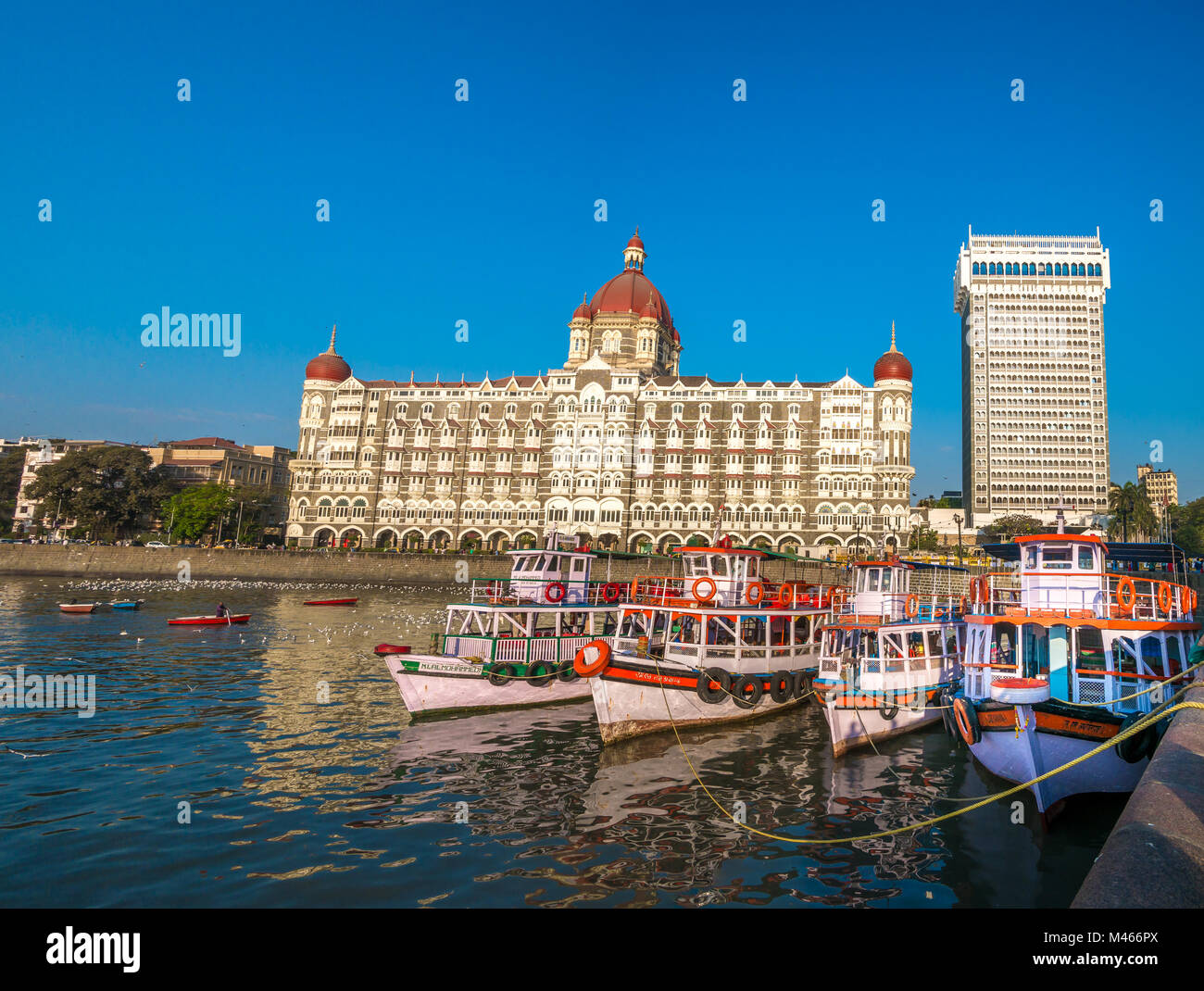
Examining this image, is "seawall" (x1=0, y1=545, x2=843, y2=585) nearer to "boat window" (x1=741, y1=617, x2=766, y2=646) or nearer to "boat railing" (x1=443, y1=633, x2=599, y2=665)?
"boat railing" (x1=443, y1=633, x2=599, y2=665)

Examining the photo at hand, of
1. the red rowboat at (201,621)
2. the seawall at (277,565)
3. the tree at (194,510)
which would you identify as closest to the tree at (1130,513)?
the seawall at (277,565)

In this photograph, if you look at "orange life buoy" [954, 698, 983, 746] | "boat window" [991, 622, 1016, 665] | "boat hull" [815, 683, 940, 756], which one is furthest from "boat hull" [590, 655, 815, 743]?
"orange life buoy" [954, 698, 983, 746]

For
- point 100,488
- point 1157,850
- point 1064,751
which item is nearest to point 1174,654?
point 1064,751

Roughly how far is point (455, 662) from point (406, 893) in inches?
496

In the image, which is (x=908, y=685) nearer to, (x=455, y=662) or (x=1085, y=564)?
(x=1085, y=564)

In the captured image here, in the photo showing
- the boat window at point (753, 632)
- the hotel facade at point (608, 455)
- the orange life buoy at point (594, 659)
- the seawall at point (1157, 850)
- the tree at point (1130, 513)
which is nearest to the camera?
the seawall at point (1157, 850)

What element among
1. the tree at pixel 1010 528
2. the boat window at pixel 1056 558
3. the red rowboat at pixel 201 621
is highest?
the tree at pixel 1010 528

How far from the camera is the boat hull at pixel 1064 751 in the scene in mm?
14391

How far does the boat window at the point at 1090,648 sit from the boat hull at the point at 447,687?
1610 cm

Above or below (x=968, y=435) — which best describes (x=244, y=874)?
below

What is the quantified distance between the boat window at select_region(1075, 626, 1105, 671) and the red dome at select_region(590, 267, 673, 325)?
88146mm

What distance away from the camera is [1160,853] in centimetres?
618

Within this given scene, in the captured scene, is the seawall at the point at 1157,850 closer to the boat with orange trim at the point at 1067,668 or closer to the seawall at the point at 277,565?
the boat with orange trim at the point at 1067,668
